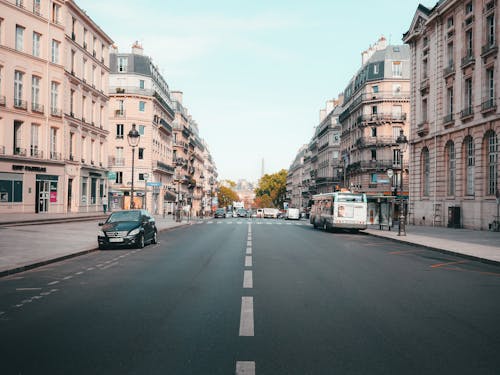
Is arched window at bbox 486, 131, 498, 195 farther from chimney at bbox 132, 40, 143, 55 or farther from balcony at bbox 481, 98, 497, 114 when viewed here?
chimney at bbox 132, 40, 143, 55

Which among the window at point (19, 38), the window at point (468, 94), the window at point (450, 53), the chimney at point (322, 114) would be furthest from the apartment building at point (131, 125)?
the chimney at point (322, 114)

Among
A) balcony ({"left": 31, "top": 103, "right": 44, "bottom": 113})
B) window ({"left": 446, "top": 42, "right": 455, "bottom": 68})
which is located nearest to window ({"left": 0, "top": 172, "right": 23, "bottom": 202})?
balcony ({"left": 31, "top": 103, "right": 44, "bottom": 113})

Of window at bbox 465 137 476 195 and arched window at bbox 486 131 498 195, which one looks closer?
arched window at bbox 486 131 498 195

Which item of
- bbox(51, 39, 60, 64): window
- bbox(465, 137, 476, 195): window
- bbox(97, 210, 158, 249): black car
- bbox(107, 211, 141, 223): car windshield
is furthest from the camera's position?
bbox(51, 39, 60, 64): window

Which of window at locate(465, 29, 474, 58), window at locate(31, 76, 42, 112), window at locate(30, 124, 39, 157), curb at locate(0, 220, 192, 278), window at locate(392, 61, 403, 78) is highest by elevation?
window at locate(392, 61, 403, 78)

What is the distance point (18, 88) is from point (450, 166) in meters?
31.6

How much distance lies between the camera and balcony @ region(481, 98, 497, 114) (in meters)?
31.0

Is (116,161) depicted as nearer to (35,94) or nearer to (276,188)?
(35,94)

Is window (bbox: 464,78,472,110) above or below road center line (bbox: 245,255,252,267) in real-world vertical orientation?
above

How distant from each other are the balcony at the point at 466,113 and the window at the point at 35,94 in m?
30.1

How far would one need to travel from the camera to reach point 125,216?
62.8 ft

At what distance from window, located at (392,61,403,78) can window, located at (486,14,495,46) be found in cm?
3202

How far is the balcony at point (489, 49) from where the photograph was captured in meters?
31.1

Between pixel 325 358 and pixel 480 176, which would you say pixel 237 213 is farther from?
pixel 325 358
